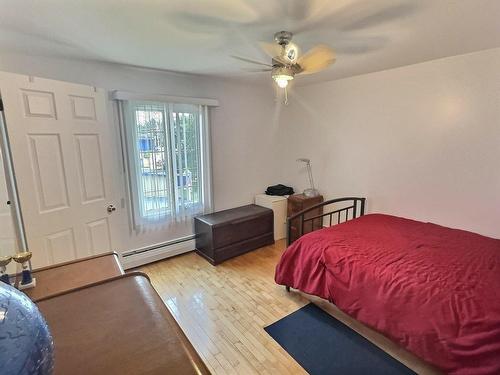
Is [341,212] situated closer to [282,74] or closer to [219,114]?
[219,114]

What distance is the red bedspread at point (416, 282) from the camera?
1452mm

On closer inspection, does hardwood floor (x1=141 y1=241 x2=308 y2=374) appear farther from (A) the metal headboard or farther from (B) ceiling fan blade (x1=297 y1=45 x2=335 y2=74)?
(B) ceiling fan blade (x1=297 y1=45 x2=335 y2=74)

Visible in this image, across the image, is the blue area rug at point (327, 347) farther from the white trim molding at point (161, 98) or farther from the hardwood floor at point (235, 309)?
the white trim molding at point (161, 98)

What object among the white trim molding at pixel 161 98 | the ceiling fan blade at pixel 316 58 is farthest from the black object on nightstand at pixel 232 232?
the ceiling fan blade at pixel 316 58

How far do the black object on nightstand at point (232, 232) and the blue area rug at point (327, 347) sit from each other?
4.18 feet

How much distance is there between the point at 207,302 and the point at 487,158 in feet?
9.53

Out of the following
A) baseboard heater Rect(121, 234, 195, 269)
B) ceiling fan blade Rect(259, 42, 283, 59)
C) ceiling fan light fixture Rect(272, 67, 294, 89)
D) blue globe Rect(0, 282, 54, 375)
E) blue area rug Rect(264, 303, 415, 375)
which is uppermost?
ceiling fan blade Rect(259, 42, 283, 59)

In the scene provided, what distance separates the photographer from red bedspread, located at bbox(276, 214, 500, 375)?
1452mm

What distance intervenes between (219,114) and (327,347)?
289 cm

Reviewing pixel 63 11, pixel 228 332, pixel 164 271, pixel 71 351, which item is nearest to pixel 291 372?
pixel 228 332

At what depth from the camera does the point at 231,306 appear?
7.95ft

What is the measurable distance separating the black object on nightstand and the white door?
1.12 m

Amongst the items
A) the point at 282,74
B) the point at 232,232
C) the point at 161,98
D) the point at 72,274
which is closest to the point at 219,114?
the point at 161,98

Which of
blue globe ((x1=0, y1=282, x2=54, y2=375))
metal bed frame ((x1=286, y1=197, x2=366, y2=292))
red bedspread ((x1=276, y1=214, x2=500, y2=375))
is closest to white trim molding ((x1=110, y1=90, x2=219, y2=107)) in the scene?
metal bed frame ((x1=286, y1=197, x2=366, y2=292))
